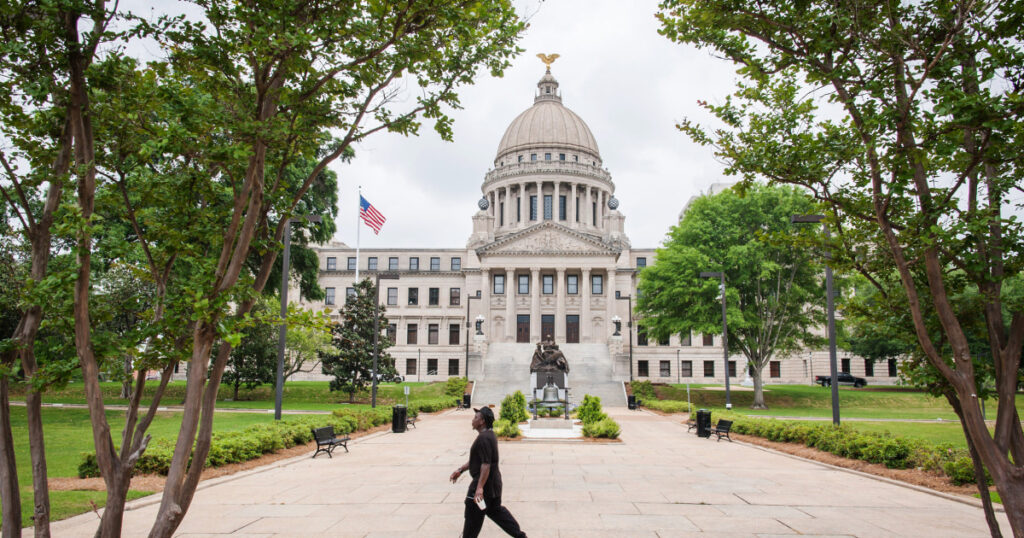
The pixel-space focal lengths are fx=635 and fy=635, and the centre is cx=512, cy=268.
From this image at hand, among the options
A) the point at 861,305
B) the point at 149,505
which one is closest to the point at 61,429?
the point at 149,505

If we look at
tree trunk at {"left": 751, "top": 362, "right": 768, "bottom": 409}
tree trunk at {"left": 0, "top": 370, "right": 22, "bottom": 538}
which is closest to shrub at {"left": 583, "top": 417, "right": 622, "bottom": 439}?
tree trunk at {"left": 0, "top": 370, "right": 22, "bottom": 538}

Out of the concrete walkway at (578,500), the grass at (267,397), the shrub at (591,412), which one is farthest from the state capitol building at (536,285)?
the concrete walkway at (578,500)

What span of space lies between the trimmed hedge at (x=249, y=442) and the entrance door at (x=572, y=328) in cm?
4668

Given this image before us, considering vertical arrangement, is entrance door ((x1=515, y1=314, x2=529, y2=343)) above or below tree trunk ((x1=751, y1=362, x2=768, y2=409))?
above

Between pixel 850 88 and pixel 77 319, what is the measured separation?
7689 millimetres

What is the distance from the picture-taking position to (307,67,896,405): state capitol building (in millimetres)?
67562

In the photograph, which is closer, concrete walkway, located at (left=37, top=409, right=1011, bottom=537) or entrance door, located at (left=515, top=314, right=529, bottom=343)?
concrete walkway, located at (left=37, top=409, right=1011, bottom=537)

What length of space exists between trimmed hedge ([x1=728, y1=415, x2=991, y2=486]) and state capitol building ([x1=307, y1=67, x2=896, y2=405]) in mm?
32081

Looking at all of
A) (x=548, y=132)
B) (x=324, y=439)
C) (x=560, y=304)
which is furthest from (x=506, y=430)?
(x=548, y=132)

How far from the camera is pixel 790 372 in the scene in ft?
232

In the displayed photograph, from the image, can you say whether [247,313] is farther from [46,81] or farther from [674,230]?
[674,230]

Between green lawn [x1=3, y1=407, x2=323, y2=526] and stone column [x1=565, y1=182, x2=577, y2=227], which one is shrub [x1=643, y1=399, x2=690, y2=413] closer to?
green lawn [x1=3, y1=407, x2=323, y2=526]

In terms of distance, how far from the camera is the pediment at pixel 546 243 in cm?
6850

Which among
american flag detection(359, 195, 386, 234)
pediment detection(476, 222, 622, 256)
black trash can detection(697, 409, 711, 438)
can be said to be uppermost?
pediment detection(476, 222, 622, 256)
